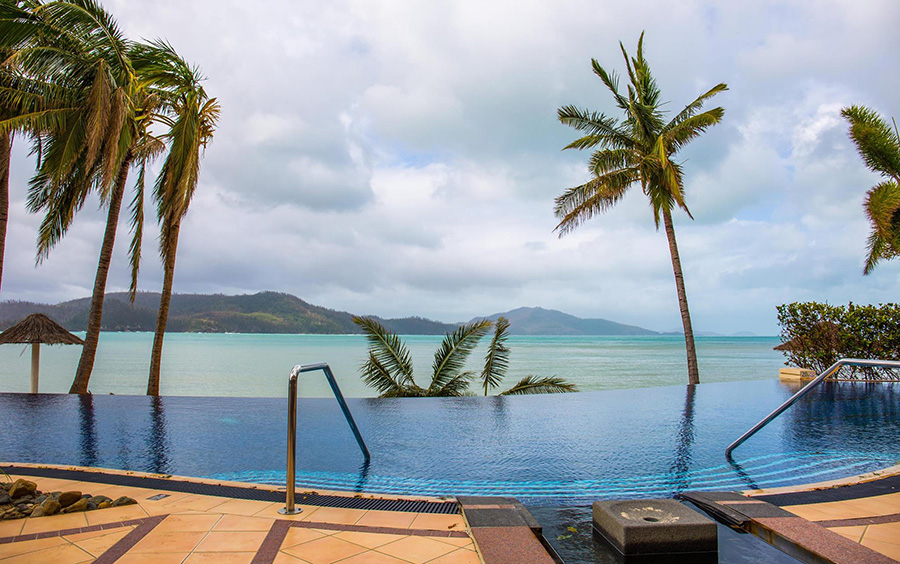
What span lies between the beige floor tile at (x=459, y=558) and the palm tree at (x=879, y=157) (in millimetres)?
13300

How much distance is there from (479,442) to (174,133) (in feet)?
23.8

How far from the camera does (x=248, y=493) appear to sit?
3668mm

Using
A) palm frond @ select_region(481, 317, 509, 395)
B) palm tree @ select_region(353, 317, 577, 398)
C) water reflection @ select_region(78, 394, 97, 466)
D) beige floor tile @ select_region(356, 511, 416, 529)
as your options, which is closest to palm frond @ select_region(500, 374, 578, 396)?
palm tree @ select_region(353, 317, 577, 398)

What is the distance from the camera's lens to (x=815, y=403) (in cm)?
935

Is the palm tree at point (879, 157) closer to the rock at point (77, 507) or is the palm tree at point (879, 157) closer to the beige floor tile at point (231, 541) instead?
the beige floor tile at point (231, 541)

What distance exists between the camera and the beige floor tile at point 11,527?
2.79m

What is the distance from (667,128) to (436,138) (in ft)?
27.0

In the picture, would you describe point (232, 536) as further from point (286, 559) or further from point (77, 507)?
point (77, 507)

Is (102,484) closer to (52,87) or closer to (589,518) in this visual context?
(589,518)

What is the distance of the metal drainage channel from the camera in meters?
3.44

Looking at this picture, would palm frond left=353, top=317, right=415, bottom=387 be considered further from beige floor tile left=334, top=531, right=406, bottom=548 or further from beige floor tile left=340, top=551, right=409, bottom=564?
beige floor tile left=340, top=551, right=409, bottom=564

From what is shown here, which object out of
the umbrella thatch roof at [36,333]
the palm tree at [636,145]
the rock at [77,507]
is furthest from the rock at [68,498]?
the palm tree at [636,145]

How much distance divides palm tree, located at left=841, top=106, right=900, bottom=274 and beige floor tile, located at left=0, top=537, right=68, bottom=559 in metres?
14.8

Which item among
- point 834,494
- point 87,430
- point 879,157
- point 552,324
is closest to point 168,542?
point 834,494
